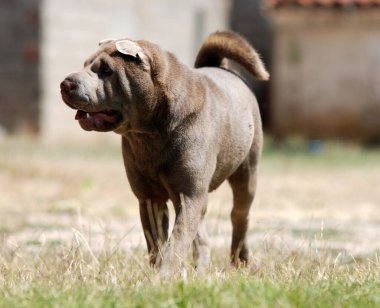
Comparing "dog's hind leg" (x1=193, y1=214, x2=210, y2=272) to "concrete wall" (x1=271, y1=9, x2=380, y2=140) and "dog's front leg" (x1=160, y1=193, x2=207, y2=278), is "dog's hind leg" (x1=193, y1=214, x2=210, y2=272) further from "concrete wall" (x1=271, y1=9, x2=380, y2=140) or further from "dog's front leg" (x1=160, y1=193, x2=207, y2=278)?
"concrete wall" (x1=271, y1=9, x2=380, y2=140)

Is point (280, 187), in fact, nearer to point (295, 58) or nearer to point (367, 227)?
point (367, 227)

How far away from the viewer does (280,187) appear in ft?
41.3

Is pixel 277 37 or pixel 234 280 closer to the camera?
pixel 234 280

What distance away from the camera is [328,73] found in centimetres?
1920

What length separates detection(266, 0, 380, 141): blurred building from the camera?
61.8 ft

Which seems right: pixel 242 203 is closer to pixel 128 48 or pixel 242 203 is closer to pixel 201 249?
pixel 201 249

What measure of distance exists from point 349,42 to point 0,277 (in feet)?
47.4

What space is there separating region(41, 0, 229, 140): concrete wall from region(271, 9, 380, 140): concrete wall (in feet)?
6.31

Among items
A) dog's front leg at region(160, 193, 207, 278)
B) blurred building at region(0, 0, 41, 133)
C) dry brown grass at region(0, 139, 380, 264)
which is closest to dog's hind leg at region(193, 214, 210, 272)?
dry brown grass at region(0, 139, 380, 264)

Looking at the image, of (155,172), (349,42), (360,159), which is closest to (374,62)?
(349,42)

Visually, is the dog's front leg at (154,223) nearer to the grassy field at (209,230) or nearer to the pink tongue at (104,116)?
the grassy field at (209,230)

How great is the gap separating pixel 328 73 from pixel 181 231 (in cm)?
1416

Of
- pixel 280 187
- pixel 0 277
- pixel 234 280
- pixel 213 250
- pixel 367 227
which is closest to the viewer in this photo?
pixel 234 280

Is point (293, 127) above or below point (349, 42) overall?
below
